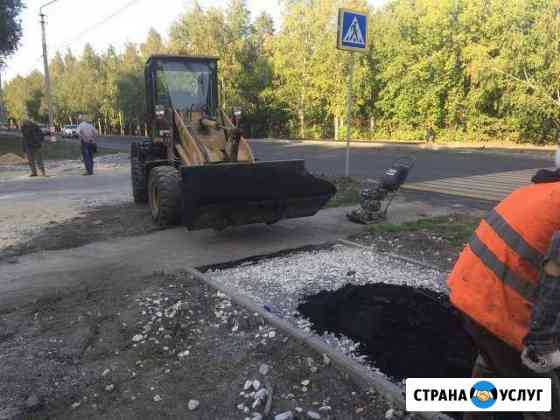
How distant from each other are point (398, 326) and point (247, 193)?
9.43ft

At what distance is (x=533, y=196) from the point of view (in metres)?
1.83

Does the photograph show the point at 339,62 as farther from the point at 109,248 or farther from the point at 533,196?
the point at 533,196

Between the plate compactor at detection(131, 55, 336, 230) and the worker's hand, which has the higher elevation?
the plate compactor at detection(131, 55, 336, 230)

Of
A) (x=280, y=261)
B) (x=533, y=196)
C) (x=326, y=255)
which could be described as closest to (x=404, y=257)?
(x=326, y=255)

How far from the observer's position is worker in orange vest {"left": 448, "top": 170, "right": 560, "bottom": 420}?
1.70 metres

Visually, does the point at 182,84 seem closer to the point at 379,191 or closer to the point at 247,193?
the point at 247,193

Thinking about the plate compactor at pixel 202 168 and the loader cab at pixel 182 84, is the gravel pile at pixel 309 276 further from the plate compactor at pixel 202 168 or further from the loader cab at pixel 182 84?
the loader cab at pixel 182 84

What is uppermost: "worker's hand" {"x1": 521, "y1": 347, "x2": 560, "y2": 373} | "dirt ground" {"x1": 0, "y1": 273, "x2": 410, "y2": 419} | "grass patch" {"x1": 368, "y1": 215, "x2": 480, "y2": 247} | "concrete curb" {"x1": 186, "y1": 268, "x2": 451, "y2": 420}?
"worker's hand" {"x1": 521, "y1": 347, "x2": 560, "y2": 373}

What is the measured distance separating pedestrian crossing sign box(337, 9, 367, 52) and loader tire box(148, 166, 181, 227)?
13.1 ft

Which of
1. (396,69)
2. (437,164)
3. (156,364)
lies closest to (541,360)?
(156,364)

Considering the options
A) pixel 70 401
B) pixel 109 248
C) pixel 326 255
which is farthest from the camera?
pixel 109 248

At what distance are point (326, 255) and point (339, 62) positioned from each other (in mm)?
30502

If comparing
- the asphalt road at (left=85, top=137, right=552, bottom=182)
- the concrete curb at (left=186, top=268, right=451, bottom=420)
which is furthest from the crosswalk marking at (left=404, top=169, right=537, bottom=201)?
the concrete curb at (left=186, top=268, right=451, bottom=420)

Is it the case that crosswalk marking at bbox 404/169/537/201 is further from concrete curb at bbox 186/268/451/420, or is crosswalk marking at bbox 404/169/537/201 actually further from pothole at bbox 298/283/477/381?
concrete curb at bbox 186/268/451/420
